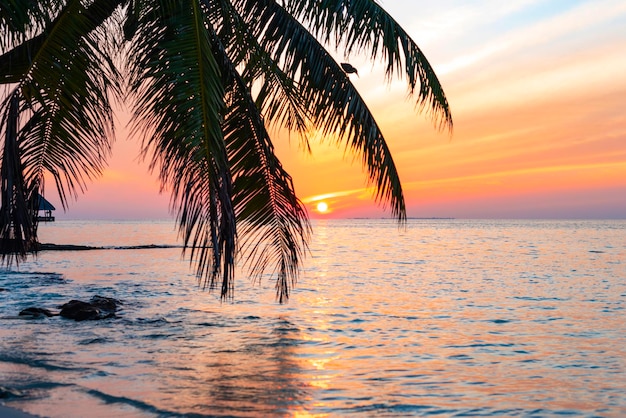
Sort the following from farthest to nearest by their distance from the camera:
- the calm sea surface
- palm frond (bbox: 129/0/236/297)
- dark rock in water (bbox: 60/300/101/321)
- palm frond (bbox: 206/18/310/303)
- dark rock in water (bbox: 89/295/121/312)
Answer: dark rock in water (bbox: 89/295/121/312) < dark rock in water (bbox: 60/300/101/321) < palm frond (bbox: 206/18/310/303) < the calm sea surface < palm frond (bbox: 129/0/236/297)

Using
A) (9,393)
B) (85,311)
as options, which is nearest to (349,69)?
(9,393)

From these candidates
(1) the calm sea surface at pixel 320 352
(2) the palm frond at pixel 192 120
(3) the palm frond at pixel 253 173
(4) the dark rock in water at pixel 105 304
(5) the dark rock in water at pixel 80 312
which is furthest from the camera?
(4) the dark rock in water at pixel 105 304

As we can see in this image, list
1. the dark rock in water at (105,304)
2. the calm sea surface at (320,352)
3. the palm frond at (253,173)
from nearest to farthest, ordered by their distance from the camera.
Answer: the calm sea surface at (320,352), the palm frond at (253,173), the dark rock in water at (105,304)

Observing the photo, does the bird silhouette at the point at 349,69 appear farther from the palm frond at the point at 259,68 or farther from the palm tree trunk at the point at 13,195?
the palm tree trunk at the point at 13,195

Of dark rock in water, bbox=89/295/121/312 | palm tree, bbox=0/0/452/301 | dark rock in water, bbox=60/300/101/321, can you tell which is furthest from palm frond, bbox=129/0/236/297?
dark rock in water, bbox=89/295/121/312

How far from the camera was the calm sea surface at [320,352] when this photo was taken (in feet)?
25.5

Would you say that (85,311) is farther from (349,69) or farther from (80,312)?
(349,69)

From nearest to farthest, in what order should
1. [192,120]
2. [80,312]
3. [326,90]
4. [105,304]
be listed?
[192,120]
[326,90]
[80,312]
[105,304]

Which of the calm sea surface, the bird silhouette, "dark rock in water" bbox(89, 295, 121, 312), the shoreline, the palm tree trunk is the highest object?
the bird silhouette

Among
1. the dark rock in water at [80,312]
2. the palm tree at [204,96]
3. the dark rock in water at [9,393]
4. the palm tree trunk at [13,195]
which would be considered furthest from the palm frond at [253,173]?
the dark rock in water at [80,312]

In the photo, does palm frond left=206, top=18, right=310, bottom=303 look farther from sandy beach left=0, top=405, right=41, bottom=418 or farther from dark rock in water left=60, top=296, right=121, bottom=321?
dark rock in water left=60, top=296, right=121, bottom=321

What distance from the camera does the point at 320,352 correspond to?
1142cm

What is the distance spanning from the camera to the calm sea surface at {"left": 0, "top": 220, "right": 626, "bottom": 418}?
777 centimetres

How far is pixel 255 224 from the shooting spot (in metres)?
9.03
